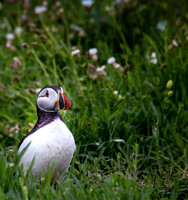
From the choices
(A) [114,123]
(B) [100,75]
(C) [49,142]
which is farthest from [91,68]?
(C) [49,142]

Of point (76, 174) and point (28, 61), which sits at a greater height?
→ point (28, 61)

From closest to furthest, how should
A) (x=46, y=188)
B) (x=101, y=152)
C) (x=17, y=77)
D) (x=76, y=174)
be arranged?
(x=46, y=188)
(x=76, y=174)
(x=101, y=152)
(x=17, y=77)

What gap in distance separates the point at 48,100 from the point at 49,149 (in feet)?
0.93

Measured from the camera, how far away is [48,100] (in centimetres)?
224

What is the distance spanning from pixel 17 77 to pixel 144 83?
1139mm

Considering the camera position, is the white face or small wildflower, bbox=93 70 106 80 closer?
the white face

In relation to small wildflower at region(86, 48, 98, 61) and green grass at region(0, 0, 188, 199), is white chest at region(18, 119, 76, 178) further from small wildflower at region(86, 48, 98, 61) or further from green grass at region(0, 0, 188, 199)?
small wildflower at region(86, 48, 98, 61)

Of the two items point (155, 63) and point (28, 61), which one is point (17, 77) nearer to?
point (28, 61)

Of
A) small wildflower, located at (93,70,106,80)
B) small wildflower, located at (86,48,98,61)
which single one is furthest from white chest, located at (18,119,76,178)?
small wildflower, located at (86,48,98,61)

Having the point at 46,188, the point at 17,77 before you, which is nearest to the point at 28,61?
the point at 17,77

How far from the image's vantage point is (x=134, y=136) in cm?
297

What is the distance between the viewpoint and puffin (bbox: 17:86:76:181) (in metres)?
2.14

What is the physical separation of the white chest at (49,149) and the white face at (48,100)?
0.29 ft

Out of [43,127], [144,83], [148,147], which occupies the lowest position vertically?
[148,147]
